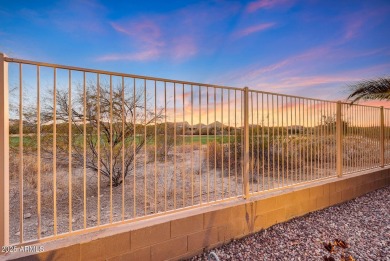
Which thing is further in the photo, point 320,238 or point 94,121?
point 94,121

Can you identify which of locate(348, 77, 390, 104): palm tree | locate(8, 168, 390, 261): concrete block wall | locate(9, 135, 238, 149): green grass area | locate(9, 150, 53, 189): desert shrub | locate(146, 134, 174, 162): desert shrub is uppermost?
locate(348, 77, 390, 104): palm tree

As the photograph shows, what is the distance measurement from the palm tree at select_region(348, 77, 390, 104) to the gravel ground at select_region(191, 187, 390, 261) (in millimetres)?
3656

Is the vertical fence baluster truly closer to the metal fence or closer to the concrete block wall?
the metal fence

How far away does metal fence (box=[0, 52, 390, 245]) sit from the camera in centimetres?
188

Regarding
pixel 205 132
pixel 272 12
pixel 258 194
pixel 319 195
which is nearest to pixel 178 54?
pixel 272 12

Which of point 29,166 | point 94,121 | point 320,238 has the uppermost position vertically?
point 94,121

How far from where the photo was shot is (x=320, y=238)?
3023 millimetres

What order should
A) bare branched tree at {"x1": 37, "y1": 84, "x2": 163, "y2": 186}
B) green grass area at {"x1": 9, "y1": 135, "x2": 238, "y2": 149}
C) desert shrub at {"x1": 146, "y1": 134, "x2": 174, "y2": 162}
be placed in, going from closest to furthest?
green grass area at {"x1": 9, "y1": 135, "x2": 238, "y2": 149} → bare branched tree at {"x1": 37, "y1": 84, "x2": 163, "y2": 186} → desert shrub at {"x1": 146, "y1": 134, "x2": 174, "y2": 162}

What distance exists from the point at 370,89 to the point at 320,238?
5696 mm

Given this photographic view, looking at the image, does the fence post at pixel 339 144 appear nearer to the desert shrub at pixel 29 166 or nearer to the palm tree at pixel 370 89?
the palm tree at pixel 370 89

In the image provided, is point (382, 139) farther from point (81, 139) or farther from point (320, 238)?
point (81, 139)

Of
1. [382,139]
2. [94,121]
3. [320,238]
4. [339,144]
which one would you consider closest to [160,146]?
[94,121]

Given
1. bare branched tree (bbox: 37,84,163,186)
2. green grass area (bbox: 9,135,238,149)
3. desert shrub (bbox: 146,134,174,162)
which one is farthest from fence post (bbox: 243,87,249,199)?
desert shrub (bbox: 146,134,174,162)

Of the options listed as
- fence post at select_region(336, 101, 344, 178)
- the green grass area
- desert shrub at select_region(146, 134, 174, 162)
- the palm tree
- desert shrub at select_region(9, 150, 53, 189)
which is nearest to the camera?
the green grass area
